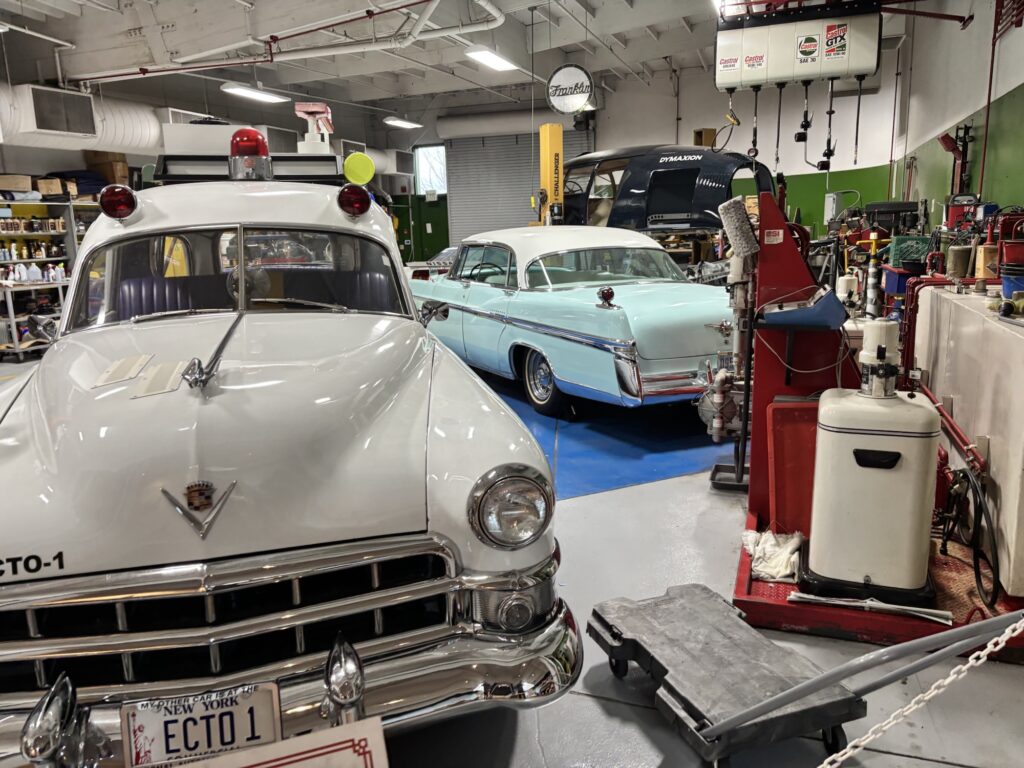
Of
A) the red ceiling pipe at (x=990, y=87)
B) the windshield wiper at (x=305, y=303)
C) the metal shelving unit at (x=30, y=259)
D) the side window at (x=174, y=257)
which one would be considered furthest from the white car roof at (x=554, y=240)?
the metal shelving unit at (x=30, y=259)

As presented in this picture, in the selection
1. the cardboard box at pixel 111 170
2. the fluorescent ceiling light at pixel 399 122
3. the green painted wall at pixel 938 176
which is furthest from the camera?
the fluorescent ceiling light at pixel 399 122

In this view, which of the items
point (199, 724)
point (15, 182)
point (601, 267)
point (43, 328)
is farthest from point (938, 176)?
point (15, 182)

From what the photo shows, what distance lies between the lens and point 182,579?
63.9 inches

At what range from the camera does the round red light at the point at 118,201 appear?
306cm

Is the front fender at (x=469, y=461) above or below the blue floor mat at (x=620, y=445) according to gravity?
above

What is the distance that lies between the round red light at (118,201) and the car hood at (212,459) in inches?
43.1

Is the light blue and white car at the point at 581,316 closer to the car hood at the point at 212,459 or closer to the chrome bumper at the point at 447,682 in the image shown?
the car hood at the point at 212,459

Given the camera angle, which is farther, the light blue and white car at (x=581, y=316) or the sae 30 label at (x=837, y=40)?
the sae 30 label at (x=837, y=40)

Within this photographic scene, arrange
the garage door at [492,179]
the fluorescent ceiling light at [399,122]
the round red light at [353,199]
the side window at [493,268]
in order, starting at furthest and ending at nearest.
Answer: the garage door at [492,179] → the fluorescent ceiling light at [399,122] → the side window at [493,268] → the round red light at [353,199]

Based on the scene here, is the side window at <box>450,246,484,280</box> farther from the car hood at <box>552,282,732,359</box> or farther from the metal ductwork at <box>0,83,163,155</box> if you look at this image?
the metal ductwork at <box>0,83,163,155</box>

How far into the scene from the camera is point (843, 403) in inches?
105

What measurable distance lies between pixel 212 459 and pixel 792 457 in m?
2.48

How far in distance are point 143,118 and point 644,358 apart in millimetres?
11304

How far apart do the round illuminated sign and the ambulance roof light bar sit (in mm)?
7701
